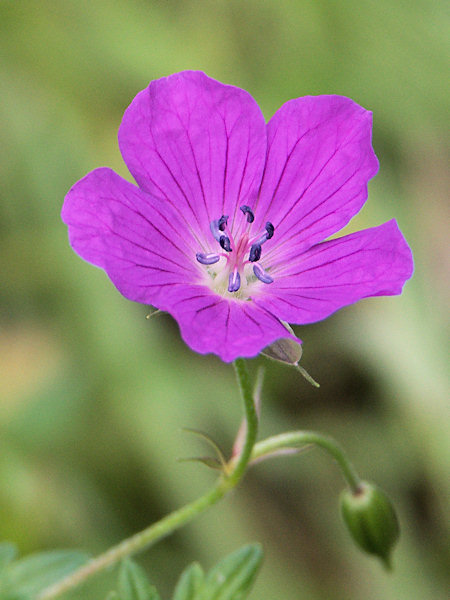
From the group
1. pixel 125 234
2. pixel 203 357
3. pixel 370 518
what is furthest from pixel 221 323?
pixel 203 357

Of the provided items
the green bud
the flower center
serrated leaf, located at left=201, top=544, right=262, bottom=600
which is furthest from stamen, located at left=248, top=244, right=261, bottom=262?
serrated leaf, located at left=201, top=544, right=262, bottom=600

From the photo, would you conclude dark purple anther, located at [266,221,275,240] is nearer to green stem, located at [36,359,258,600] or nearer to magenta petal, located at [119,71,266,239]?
magenta petal, located at [119,71,266,239]

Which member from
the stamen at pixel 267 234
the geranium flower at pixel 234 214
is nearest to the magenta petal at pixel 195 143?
the geranium flower at pixel 234 214

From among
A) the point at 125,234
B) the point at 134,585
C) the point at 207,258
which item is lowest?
the point at 134,585

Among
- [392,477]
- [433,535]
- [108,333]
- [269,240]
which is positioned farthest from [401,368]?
[269,240]

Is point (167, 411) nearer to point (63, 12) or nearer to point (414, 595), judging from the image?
point (414, 595)

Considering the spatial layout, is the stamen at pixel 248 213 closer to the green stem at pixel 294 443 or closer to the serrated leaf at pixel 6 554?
the green stem at pixel 294 443

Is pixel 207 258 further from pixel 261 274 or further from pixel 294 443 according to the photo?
pixel 294 443
